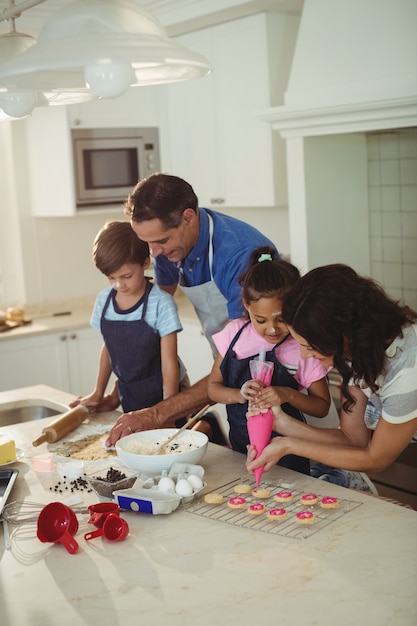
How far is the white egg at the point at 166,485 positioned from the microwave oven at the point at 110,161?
114 inches

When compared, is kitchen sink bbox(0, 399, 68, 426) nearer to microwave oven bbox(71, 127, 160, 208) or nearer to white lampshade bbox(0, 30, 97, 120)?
white lampshade bbox(0, 30, 97, 120)

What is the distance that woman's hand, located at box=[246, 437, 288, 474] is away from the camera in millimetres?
2035

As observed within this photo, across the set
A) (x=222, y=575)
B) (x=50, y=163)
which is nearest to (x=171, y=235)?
(x=222, y=575)

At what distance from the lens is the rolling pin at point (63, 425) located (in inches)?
97.3

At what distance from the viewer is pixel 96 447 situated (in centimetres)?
243

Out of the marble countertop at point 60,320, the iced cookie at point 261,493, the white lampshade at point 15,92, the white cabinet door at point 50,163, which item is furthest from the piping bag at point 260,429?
the white cabinet door at point 50,163

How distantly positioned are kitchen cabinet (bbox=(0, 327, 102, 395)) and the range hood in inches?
59.0

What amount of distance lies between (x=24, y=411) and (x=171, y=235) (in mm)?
957

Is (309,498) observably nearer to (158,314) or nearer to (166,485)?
(166,485)

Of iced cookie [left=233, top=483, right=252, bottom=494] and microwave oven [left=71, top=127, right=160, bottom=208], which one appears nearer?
→ iced cookie [left=233, top=483, right=252, bottom=494]

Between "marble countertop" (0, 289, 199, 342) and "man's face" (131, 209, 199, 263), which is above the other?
"man's face" (131, 209, 199, 263)

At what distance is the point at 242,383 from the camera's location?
96.3 inches

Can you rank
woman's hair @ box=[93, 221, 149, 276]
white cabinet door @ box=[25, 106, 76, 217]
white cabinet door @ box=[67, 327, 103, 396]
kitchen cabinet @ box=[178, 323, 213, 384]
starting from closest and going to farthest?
woman's hair @ box=[93, 221, 149, 276] < kitchen cabinet @ box=[178, 323, 213, 384] < white cabinet door @ box=[25, 106, 76, 217] < white cabinet door @ box=[67, 327, 103, 396]

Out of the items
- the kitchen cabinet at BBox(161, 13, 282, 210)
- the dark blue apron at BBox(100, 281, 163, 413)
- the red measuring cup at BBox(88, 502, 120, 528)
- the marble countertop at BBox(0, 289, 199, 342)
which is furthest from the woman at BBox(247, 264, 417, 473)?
the marble countertop at BBox(0, 289, 199, 342)
